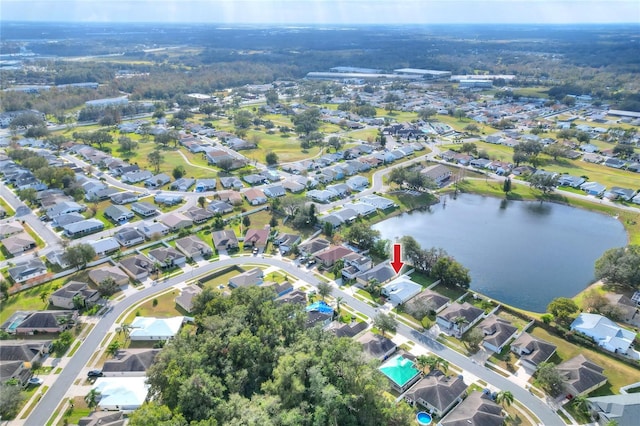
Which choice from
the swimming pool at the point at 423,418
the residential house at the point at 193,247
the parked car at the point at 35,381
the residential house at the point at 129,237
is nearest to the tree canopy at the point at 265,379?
the swimming pool at the point at 423,418

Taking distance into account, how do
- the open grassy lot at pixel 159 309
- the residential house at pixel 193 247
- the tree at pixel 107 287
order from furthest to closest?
the residential house at pixel 193 247 < the tree at pixel 107 287 < the open grassy lot at pixel 159 309

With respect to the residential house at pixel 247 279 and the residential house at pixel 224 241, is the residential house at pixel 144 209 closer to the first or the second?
the residential house at pixel 224 241

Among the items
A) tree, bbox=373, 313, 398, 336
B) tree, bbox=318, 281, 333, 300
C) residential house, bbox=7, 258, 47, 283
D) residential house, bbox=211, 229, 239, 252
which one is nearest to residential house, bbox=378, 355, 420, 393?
tree, bbox=373, 313, 398, 336

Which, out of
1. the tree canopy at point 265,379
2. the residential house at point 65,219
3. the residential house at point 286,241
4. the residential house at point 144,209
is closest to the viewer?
the tree canopy at point 265,379

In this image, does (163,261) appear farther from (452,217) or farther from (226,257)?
(452,217)

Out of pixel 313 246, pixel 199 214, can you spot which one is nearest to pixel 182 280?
pixel 313 246
